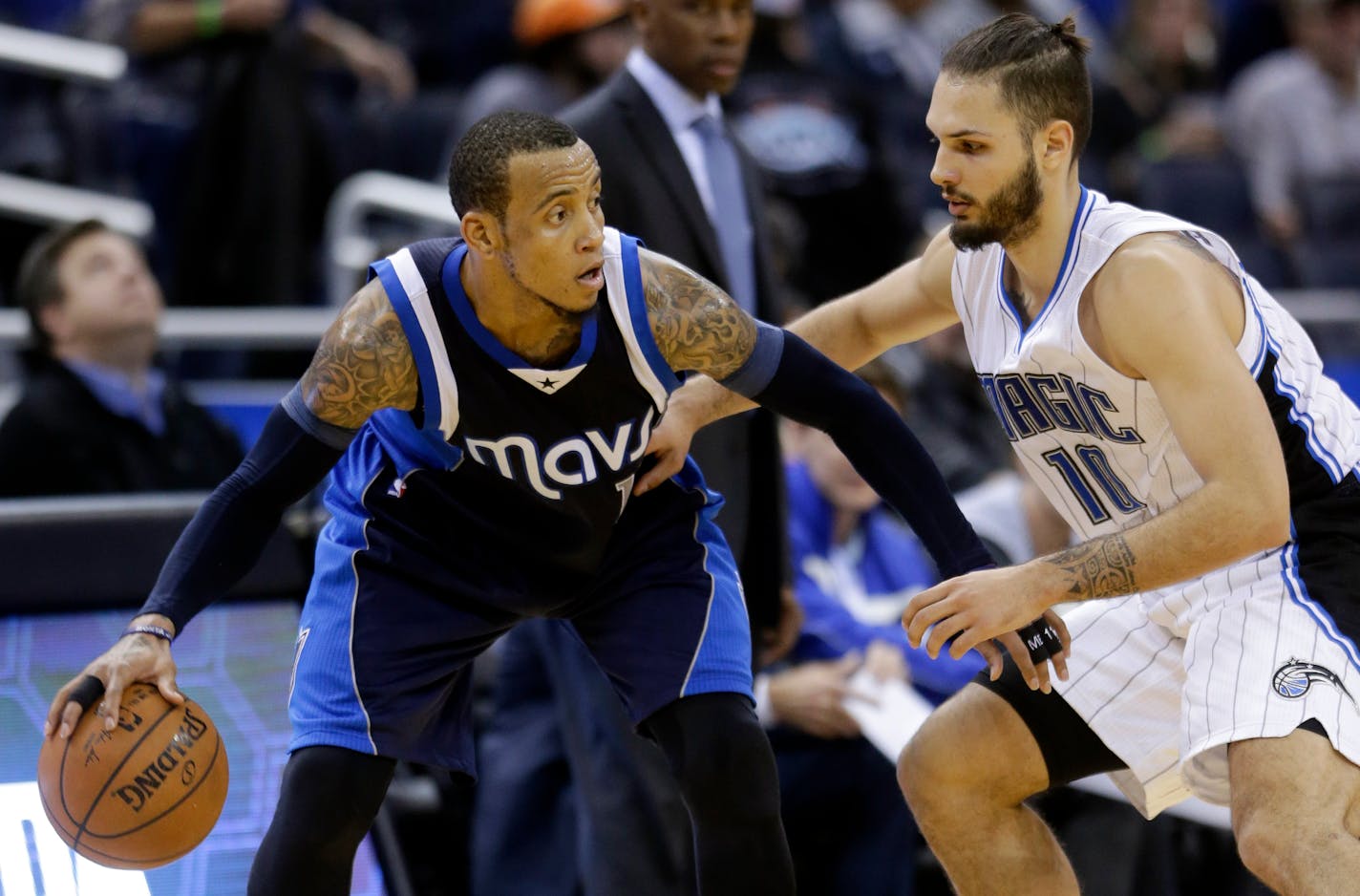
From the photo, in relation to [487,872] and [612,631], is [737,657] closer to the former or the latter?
[612,631]

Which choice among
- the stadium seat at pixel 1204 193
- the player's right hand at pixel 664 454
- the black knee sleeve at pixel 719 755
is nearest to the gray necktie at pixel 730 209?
the player's right hand at pixel 664 454

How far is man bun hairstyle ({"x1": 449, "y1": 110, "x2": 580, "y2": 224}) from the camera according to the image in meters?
3.39

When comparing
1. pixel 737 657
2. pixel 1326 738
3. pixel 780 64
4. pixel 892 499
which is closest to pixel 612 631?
pixel 737 657

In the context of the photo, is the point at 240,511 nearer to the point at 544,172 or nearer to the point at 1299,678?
the point at 544,172

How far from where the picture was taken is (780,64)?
7.71 meters

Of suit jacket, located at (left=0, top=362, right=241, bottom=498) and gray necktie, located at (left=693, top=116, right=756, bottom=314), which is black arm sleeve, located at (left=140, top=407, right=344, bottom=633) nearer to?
gray necktie, located at (left=693, top=116, right=756, bottom=314)

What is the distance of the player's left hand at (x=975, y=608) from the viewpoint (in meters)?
3.28

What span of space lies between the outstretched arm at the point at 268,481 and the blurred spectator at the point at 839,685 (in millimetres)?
1928

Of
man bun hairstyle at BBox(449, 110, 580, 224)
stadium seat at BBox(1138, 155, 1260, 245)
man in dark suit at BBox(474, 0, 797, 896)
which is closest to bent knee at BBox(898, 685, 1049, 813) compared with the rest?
man in dark suit at BBox(474, 0, 797, 896)

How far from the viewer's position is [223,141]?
683cm

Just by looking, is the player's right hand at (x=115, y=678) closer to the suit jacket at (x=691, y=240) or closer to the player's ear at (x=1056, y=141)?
the suit jacket at (x=691, y=240)

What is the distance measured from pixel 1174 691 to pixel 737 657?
0.87m

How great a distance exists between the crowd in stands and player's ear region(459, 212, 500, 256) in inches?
44.1

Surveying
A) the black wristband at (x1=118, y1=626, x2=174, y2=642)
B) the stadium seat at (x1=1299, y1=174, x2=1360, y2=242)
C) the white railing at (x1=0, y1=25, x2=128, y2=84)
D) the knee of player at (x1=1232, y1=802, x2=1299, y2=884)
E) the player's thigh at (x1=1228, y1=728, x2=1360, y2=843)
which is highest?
the white railing at (x1=0, y1=25, x2=128, y2=84)
